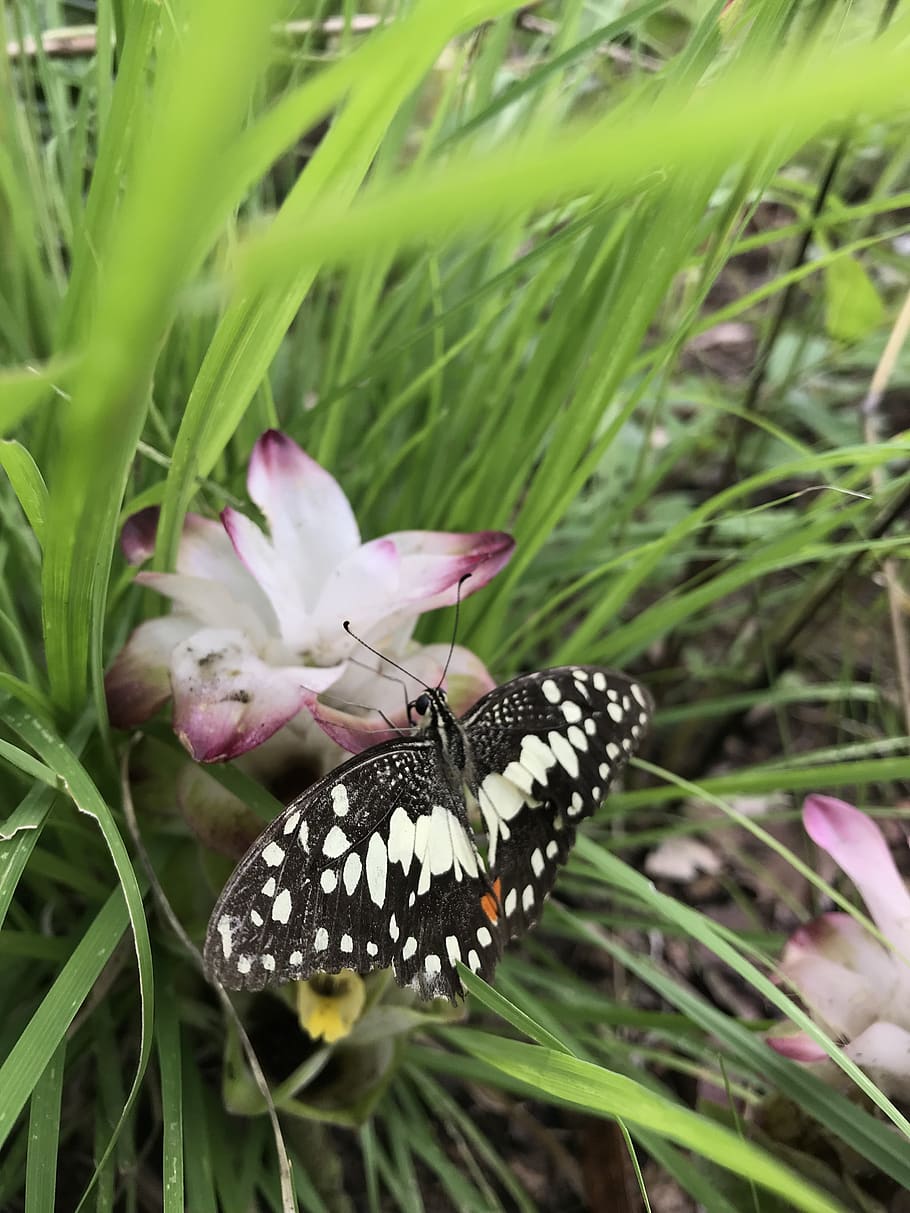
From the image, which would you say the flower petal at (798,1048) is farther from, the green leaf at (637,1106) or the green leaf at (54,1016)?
the green leaf at (54,1016)

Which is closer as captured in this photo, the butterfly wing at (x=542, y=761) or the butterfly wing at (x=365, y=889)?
the butterfly wing at (x=365, y=889)

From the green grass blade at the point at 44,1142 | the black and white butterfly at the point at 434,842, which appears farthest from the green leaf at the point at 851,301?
the green grass blade at the point at 44,1142

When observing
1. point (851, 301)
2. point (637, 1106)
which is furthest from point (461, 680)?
point (851, 301)

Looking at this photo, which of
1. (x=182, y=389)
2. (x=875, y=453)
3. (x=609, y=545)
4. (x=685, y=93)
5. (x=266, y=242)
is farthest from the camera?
(x=609, y=545)

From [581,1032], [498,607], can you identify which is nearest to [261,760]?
[498,607]

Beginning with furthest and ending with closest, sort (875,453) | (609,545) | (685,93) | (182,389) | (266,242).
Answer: (609,545) < (182,389) < (875,453) < (685,93) < (266,242)

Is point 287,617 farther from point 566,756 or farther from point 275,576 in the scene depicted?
point 566,756

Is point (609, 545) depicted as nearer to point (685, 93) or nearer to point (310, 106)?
point (685, 93)
